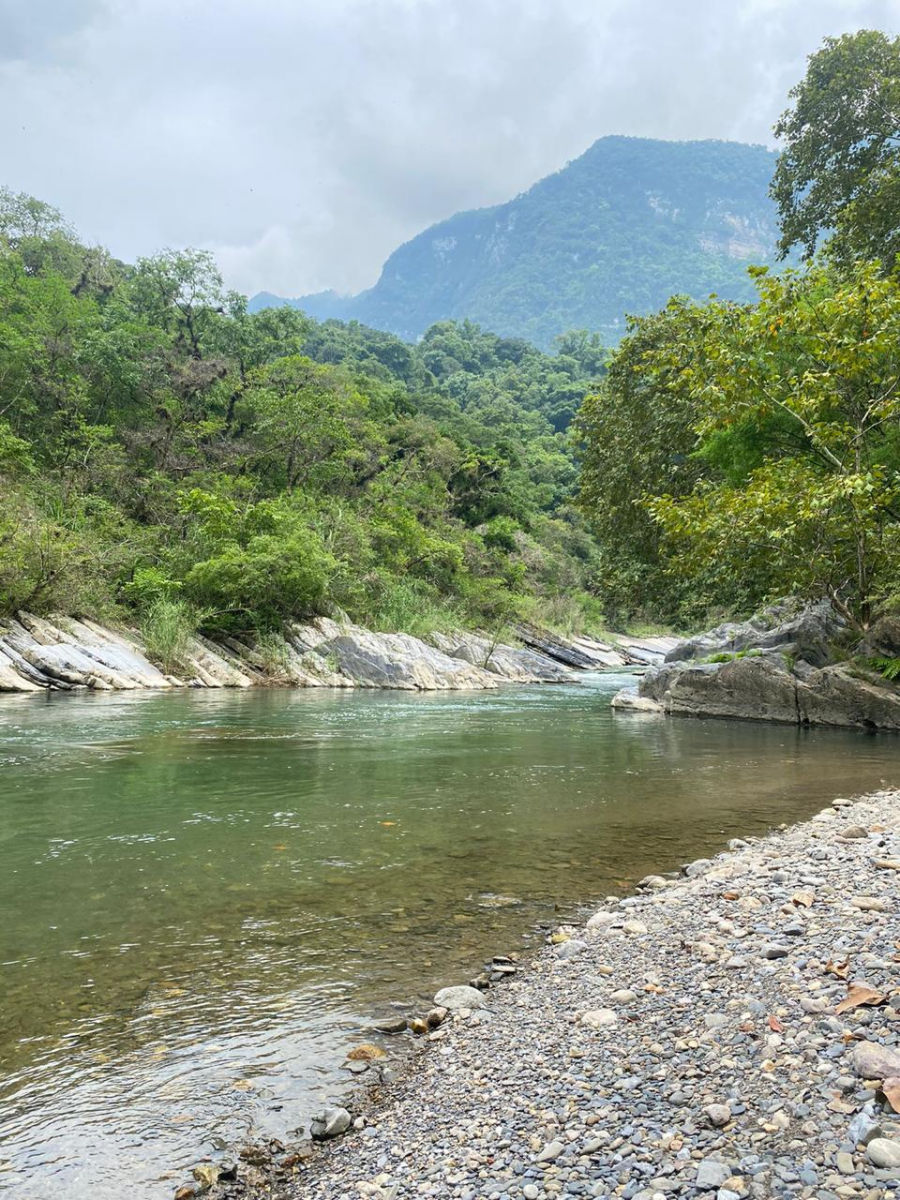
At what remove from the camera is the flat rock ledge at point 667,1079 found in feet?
7.04

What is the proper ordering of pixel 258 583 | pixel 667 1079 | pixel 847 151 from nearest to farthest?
pixel 667 1079 → pixel 847 151 → pixel 258 583

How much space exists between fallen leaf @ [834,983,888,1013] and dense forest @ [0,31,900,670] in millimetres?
12247

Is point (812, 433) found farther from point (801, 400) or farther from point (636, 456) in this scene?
point (636, 456)

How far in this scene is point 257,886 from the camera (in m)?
5.39

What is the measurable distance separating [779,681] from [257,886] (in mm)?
15481

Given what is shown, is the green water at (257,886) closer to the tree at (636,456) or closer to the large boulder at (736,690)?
the large boulder at (736,690)

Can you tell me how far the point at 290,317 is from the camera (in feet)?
169

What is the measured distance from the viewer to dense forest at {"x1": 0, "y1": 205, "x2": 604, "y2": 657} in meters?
27.7

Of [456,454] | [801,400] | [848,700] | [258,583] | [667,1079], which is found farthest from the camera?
[456,454]

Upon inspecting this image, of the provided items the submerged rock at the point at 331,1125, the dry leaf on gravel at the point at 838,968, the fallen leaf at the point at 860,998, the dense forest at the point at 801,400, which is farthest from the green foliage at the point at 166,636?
the fallen leaf at the point at 860,998

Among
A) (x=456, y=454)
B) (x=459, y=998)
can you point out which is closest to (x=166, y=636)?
(x=459, y=998)

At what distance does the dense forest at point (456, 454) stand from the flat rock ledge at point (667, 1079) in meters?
11.8

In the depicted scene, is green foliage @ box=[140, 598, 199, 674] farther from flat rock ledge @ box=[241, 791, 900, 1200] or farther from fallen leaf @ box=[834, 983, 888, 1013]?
fallen leaf @ box=[834, 983, 888, 1013]

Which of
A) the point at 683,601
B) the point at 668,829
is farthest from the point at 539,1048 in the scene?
the point at 683,601
